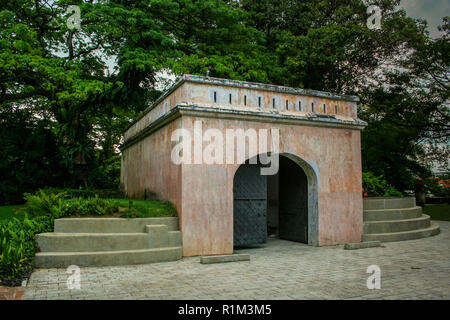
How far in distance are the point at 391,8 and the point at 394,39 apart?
281 cm

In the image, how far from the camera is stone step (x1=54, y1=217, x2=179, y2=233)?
7895mm

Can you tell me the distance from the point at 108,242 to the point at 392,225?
913 centimetres

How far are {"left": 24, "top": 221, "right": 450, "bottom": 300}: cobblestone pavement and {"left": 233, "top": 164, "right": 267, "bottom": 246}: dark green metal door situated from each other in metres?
1.63

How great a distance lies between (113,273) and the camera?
23.0ft

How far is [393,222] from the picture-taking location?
11969 millimetres

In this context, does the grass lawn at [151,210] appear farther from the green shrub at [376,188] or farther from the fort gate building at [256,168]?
the green shrub at [376,188]

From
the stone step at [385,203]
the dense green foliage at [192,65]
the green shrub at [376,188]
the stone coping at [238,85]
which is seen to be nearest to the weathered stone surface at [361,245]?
the stone step at [385,203]

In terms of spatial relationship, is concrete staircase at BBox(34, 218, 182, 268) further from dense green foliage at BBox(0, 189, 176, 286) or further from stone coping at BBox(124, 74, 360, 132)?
stone coping at BBox(124, 74, 360, 132)

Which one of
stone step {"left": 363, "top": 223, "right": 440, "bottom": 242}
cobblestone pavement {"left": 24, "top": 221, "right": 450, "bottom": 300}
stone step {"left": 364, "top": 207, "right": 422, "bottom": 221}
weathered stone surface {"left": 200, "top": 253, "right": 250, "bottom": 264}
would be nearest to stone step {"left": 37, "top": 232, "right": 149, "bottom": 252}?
cobblestone pavement {"left": 24, "top": 221, "right": 450, "bottom": 300}

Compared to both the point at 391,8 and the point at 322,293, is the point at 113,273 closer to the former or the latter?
the point at 322,293

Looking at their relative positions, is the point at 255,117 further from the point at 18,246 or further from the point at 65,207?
the point at 18,246

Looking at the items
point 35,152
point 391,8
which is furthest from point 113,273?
point 391,8

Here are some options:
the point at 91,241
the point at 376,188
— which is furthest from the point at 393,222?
the point at 91,241

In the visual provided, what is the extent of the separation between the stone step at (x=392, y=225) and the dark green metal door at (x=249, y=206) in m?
3.39
